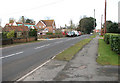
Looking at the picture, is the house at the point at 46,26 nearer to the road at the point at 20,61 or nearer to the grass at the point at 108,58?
the road at the point at 20,61

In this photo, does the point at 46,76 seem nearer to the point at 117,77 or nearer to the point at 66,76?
the point at 66,76

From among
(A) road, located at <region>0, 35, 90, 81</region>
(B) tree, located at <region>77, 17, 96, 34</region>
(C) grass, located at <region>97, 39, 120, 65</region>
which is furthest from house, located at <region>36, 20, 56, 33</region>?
(C) grass, located at <region>97, 39, 120, 65</region>

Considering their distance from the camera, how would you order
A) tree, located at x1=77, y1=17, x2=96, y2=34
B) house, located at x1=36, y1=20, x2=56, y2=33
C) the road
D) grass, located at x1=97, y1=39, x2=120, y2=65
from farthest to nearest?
tree, located at x1=77, y1=17, x2=96, y2=34
house, located at x1=36, y1=20, x2=56, y2=33
grass, located at x1=97, y1=39, x2=120, y2=65
the road

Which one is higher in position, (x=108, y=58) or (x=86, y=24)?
(x=86, y=24)

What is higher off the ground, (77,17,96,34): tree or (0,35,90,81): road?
(77,17,96,34): tree

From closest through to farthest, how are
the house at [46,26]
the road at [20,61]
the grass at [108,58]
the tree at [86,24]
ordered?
1. the road at [20,61]
2. the grass at [108,58]
3. the house at [46,26]
4. the tree at [86,24]

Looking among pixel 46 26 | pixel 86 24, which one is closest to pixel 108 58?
pixel 46 26

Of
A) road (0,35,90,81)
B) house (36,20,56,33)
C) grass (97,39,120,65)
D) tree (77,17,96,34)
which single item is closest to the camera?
road (0,35,90,81)

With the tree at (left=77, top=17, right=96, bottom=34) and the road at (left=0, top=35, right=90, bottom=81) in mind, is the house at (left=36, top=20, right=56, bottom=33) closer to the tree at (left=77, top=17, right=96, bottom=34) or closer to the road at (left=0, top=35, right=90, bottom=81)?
the tree at (left=77, top=17, right=96, bottom=34)

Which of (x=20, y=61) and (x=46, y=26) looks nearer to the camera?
(x=20, y=61)

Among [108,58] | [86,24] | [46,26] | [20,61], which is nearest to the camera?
[20,61]

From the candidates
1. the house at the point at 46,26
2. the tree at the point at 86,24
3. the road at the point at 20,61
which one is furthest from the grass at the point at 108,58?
the tree at the point at 86,24

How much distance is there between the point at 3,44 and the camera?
20.8 meters

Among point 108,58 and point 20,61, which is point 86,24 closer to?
point 108,58
